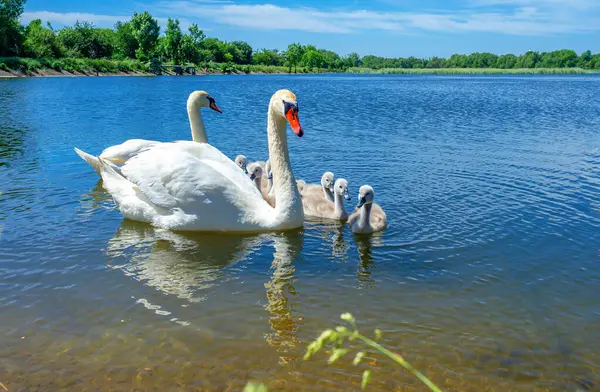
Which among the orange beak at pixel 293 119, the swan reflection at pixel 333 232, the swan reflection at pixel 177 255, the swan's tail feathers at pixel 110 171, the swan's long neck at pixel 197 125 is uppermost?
the orange beak at pixel 293 119

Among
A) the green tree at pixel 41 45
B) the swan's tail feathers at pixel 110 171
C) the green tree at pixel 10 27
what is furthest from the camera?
the green tree at pixel 41 45

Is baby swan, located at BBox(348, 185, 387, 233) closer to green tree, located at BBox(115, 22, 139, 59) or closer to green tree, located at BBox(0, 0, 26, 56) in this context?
green tree, located at BBox(0, 0, 26, 56)

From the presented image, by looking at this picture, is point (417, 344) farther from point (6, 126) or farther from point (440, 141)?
point (6, 126)

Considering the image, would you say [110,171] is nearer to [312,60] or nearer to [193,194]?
[193,194]

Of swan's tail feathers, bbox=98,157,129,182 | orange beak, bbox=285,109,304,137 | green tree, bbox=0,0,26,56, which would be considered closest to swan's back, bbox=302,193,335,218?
orange beak, bbox=285,109,304,137

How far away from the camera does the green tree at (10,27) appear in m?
71.1

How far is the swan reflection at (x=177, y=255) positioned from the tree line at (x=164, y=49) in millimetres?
75524

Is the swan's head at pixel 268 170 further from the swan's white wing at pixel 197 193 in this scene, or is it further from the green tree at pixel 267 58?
the green tree at pixel 267 58

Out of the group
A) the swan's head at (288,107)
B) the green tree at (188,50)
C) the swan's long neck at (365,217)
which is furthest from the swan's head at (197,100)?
the green tree at (188,50)

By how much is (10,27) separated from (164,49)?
43.0m

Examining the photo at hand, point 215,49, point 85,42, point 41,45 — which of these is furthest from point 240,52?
point 41,45

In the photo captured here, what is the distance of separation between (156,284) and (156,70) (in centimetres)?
9138

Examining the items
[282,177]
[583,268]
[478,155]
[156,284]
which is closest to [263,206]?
[282,177]

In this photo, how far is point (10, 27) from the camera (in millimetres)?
72500
